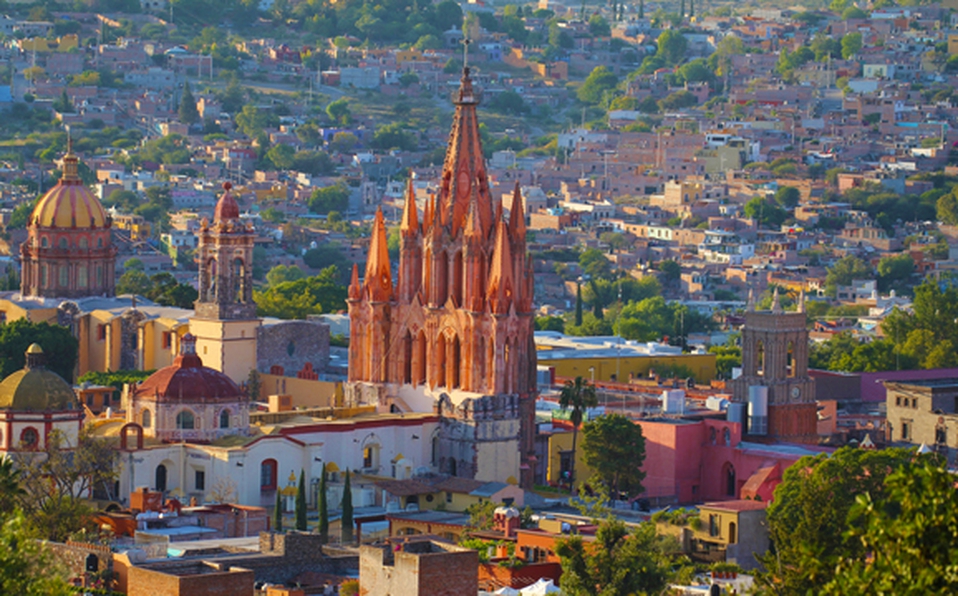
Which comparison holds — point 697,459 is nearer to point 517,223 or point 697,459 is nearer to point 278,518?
point 517,223

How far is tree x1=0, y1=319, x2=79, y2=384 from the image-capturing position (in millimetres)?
91688

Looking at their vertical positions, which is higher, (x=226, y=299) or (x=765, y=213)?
(x=765, y=213)

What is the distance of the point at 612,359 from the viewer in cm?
9988

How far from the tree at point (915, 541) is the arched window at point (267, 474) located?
3844 centimetres

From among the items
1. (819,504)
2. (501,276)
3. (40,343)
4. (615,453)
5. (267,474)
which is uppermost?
(501,276)

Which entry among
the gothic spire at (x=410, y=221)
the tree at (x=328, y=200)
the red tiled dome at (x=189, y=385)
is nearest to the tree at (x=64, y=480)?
the red tiled dome at (x=189, y=385)

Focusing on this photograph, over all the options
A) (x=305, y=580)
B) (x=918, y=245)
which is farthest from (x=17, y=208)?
(x=305, y=580)

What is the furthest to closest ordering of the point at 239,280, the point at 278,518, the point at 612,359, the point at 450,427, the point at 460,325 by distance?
the point at 612,359 < the point at 239,280 < the point at 460,325 < the point at 450,427 < the point at 278,518

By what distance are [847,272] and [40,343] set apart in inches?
2567

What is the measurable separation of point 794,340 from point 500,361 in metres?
10.4

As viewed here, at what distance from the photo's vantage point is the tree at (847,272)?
146m

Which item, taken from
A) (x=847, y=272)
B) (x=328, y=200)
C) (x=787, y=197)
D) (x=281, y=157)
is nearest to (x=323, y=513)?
(x=847, y=272)

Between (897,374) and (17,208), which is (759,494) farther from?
(17,208)

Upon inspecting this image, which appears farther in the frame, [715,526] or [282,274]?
[282,274]
